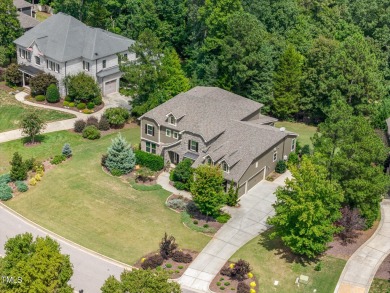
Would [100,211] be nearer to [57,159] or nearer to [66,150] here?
[57,159]

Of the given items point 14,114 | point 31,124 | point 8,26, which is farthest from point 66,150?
point 8,26

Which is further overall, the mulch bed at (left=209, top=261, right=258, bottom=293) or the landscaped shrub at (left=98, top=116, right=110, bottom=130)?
the landscaped shrub at (left=98, top=116, right=110, bottom=130)

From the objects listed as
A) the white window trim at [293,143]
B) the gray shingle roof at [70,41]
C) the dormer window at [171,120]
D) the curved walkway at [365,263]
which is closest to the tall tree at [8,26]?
the gray shingle roof at [70,41]

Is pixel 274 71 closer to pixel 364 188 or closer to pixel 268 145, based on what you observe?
pixel 268 145

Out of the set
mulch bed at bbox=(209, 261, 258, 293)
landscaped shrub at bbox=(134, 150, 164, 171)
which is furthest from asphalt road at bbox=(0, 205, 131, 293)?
landscaped shrub at bbox=(134, 150, 164, 171)

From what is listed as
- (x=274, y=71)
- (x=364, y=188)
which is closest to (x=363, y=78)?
(x=274, y=71)

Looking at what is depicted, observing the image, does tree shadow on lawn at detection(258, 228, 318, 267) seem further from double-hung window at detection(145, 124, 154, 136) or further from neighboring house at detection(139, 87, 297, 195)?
double-hung window at detection(145, 124, 154, 136)
